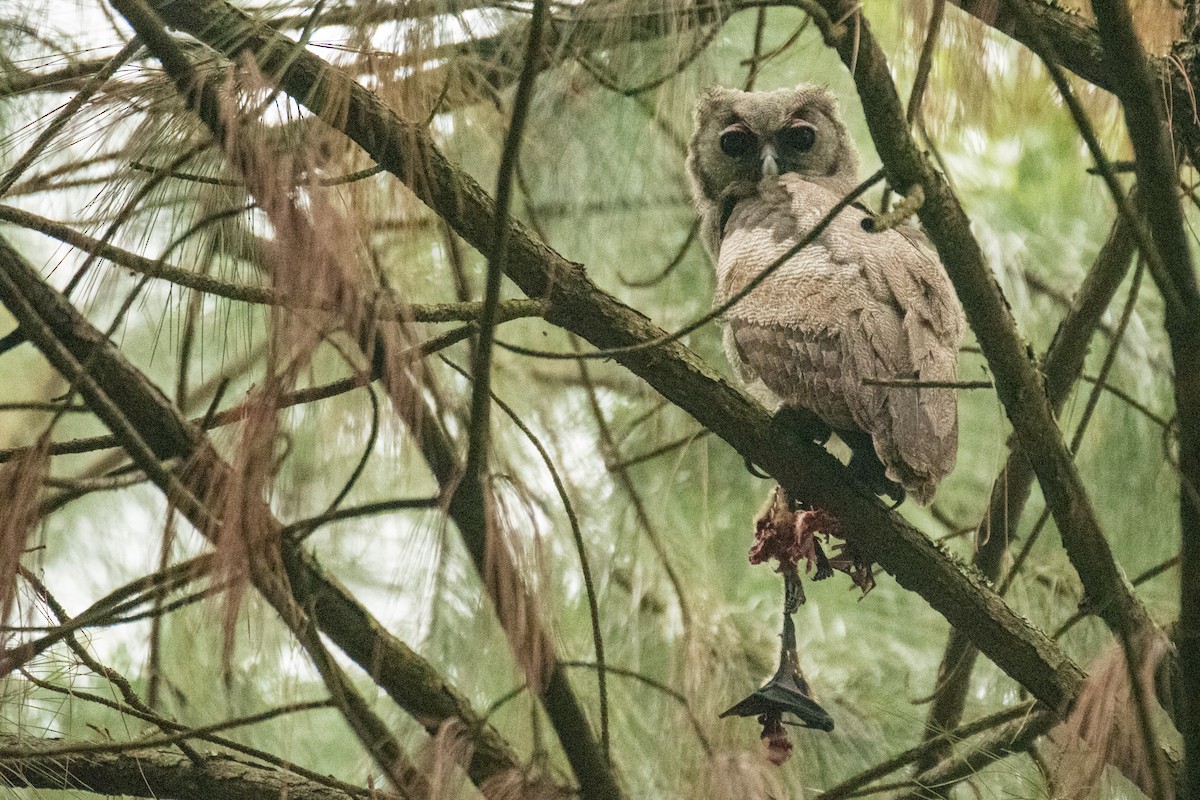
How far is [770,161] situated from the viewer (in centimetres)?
229

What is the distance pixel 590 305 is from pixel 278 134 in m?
0.45

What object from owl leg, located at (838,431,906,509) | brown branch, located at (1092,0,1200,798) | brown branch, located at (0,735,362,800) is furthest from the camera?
owl leg, located at (838,431,906,509)

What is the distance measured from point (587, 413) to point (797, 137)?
66 centimetres

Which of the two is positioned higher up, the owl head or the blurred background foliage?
the owl head

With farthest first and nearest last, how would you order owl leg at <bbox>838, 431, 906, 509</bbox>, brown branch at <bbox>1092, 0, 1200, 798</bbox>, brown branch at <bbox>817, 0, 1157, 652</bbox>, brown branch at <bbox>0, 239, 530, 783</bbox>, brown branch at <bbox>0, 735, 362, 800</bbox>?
owl leg at <bbox>838, 431, 906, 509</bbox> → brown branch at <bbox>0, 735, 362, 800</bbox> → brown branch at <bbox>0, 239, 530, 783</bbox> → brown branch at <bbox>817, 0, 1157, 652</bbox> → brown branch at <bbox>1092, 0, 1200, 798</bbox>

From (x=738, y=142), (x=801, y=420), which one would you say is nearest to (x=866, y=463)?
(x=801, y=420)

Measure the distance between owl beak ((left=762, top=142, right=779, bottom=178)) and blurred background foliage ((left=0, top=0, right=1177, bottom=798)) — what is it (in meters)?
0.18

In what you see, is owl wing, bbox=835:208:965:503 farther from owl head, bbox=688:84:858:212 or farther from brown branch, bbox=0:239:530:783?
brown branch, bbox=0:239:530:783

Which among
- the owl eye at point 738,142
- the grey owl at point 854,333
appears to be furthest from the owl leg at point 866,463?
the owl eye at point 738,142

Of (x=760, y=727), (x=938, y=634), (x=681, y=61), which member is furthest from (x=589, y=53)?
(x=938, y=634)

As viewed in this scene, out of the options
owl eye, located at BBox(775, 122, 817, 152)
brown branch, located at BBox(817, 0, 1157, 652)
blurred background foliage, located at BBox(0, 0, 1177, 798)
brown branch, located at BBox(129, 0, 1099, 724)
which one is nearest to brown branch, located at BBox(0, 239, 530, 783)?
blurred background foliage, located at BBox(0, 0, 1177, 798)

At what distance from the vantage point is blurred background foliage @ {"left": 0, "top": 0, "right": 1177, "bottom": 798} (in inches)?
58.2

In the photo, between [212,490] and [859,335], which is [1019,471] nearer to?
[859,335]

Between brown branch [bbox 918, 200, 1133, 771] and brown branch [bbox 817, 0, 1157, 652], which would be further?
brown branch [bbox 918, 200, 1133, 771]
